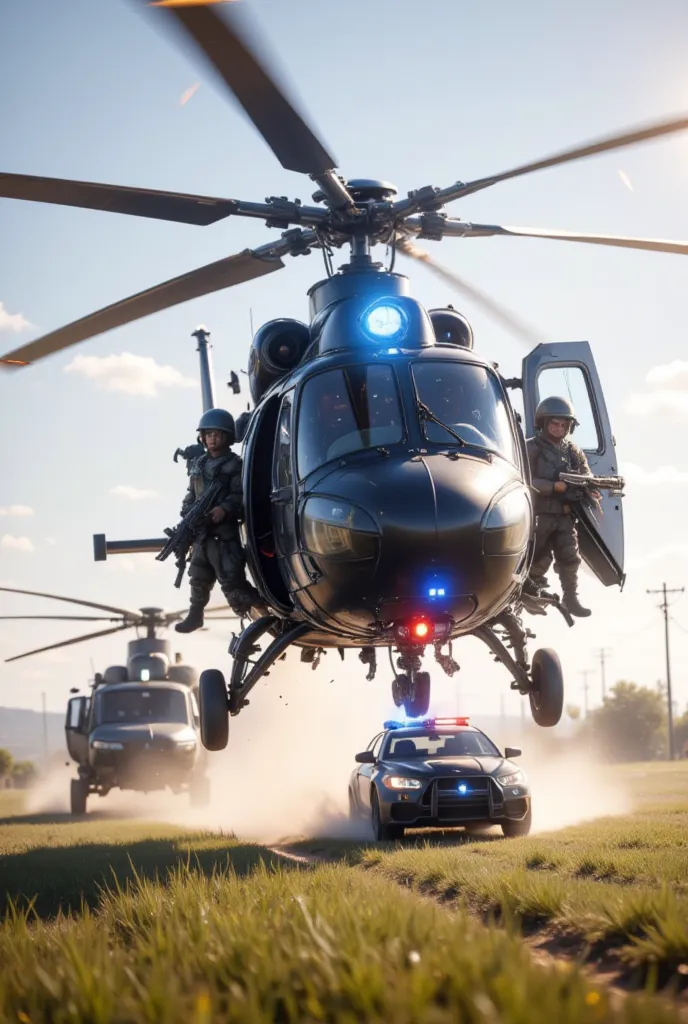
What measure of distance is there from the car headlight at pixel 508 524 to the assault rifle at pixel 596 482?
61.1 inches

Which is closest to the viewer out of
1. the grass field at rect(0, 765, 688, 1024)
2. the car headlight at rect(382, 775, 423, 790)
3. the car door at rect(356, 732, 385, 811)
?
the grass field at rect(0, 765, 688, 1024)

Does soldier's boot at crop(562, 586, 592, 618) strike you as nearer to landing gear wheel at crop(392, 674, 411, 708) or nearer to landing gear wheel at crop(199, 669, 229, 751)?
landing gear wheel at crop(392, 674, 411, 708)

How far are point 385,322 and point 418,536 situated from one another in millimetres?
2374

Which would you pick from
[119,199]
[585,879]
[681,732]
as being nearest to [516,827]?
[585,879]

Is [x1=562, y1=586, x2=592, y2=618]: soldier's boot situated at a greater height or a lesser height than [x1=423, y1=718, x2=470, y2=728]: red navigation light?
greater

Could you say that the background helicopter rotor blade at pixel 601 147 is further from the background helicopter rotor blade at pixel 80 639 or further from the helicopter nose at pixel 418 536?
the background helicopter rotor blade at pixel 80 639

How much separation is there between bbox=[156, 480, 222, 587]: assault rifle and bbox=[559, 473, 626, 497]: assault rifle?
10.1 ft

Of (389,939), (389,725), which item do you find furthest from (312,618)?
(389,725)

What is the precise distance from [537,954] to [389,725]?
34.7 feet

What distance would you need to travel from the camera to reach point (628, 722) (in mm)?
84750

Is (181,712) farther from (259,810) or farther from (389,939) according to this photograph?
(389,939)

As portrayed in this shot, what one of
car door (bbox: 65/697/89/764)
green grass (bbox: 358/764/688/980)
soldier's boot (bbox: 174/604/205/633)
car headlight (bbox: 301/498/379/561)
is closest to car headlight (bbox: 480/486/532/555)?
car headlight (bbox: 301/498/379/561)

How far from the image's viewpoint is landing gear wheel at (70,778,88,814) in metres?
26.1

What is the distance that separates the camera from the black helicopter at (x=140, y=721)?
940 inches
